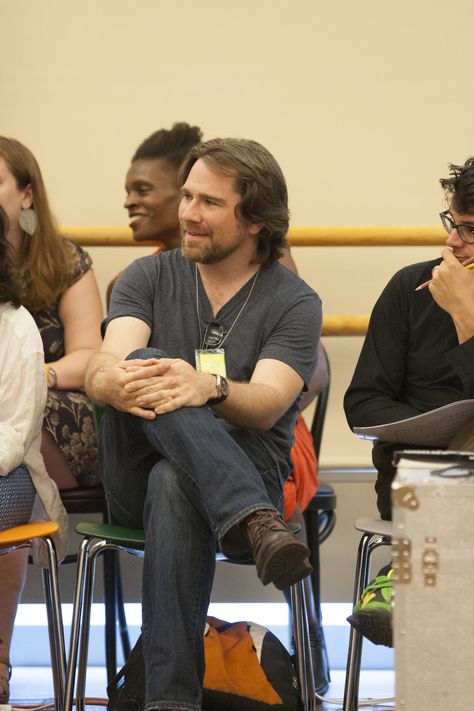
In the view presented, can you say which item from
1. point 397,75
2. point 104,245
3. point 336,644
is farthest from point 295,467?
point 397,75

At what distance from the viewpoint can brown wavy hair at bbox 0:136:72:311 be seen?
2.61 m

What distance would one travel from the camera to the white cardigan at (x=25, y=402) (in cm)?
210

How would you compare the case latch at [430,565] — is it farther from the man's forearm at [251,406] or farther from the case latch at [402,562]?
the man's forearm at [251,406]

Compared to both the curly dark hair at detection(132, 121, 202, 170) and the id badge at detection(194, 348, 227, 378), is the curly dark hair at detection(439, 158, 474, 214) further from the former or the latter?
the curly dark hair at detection(132, 121, 202, 170)

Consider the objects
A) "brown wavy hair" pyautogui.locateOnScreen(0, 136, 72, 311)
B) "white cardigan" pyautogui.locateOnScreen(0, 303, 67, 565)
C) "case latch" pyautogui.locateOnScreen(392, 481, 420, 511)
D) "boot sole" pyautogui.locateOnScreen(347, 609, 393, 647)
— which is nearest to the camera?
"case latch" pyautogui.locateOnScreen(392, 481, 420, 511)

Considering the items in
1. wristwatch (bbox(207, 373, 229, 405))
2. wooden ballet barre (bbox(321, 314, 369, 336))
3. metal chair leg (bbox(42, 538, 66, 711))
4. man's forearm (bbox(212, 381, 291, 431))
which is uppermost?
wristwatch (bbox(207, 373, 229, 405))

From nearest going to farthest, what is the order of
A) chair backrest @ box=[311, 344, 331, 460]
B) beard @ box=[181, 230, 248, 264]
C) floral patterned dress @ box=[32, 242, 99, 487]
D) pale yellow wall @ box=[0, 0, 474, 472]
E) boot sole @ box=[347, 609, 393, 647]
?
boot sole @ box=[347, 609, 393, 647] → beard @ box=[181, 230, 248, 264] → floral patterned dress @ box=[32, 242, 99, 487] → chair backrest @ box=[311, 344, 331, 460] → pale yellow wall @ box=[0, 0, 474, 472]

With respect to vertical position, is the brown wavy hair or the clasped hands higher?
the brown wavy hair

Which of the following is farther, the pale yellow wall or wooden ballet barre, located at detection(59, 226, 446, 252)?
the pale yellow wall

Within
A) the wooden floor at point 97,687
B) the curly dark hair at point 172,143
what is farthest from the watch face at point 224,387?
the curly dark hair at point 172,143

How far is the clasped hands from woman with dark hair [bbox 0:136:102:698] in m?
0.53

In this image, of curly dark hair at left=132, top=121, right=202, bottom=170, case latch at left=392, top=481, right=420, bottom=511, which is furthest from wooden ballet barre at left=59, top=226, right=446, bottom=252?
case latch at left=392, top=481, right=420, bottom=511

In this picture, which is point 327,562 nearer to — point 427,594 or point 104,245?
point 104,245

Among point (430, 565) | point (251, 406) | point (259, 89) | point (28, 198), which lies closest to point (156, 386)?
point (251, 406)
